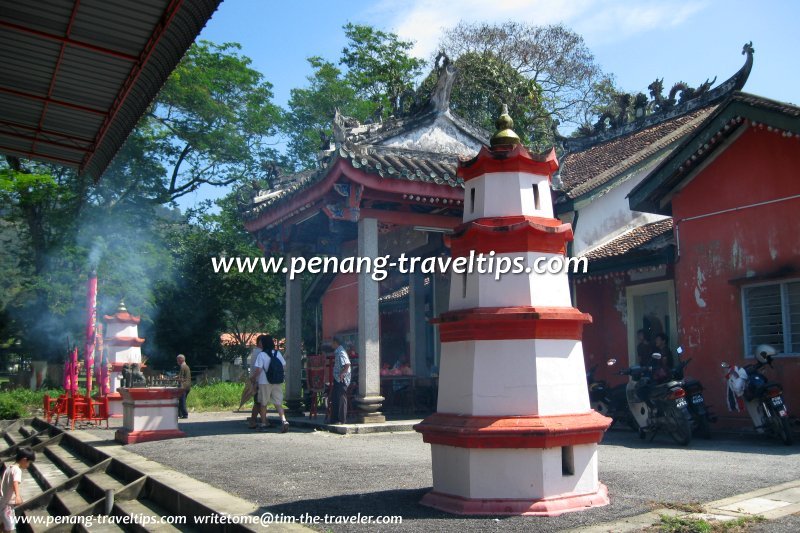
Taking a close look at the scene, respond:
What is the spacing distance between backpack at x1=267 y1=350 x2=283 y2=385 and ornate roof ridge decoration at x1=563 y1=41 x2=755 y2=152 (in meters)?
11.4

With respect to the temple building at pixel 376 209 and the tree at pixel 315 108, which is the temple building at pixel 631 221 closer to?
the temple building at pixel 376 209

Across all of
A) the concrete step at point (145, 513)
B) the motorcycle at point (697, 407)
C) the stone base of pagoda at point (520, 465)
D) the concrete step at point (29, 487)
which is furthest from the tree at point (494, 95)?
the stone base of pagoda at point (520, 465)

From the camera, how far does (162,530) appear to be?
251 inches

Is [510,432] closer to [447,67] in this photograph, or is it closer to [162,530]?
[162,530]

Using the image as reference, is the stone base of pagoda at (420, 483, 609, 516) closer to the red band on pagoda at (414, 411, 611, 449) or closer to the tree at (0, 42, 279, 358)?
the red band on pagoda at (414, 411, 611, 449)

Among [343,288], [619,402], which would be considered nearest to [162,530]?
[619,402]

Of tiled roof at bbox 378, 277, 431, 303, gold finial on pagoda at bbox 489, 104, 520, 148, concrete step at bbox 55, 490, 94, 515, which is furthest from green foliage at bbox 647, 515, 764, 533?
tiled roof at bbox 378, 277, 431, 303

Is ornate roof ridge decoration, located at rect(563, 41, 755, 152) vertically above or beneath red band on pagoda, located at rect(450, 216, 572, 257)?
above

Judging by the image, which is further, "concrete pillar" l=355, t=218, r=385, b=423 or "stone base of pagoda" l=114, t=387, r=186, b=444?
"concrete pillar" l=355, t=218, r=385, b=423

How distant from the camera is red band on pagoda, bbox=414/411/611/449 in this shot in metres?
5.52

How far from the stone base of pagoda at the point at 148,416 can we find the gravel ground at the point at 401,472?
593 millimetres

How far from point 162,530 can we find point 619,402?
8.19 metres

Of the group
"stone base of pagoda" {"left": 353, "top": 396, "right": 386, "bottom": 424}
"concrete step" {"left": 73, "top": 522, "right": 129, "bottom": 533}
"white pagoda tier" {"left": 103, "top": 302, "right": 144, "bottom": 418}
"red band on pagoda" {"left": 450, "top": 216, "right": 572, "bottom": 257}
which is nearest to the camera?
"red band on pagoda" {"left": 450, "top": 216, "right": 572, "bottom": 257}

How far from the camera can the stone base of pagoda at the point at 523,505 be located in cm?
548
